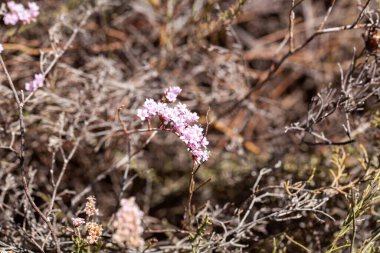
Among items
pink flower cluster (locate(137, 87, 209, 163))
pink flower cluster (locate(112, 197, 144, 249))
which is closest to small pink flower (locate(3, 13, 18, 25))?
pink flower cluster (locate(137, 87, 209, 163))

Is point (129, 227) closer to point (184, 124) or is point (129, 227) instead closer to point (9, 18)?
point (184, 124)


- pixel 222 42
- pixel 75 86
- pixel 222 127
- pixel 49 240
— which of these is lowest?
pixel 49 240

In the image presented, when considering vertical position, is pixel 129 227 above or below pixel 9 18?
below

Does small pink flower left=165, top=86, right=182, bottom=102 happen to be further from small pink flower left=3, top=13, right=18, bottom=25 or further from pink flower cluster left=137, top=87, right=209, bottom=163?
small pink flower left=3, top=13, right=18, bottom=25

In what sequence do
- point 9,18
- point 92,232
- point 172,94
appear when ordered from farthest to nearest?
point 9,18, point 172,94, point 92,232

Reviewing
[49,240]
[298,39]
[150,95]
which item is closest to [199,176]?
[150,95]

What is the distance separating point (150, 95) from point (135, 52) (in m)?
0.60

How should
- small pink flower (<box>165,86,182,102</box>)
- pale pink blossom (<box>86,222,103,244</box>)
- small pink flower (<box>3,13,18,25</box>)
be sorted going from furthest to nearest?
small pink flower (<box>3,13,18,25</box>), small pink flower (<box>165,86,182,102</box>), pale pink blossom (<box>86,222,103,244</box>)

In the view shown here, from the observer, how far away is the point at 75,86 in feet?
9.08

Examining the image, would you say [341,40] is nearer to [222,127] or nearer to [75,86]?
[222,127]

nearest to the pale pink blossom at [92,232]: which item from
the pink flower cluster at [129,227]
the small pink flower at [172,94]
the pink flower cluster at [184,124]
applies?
the pink flower cluster at [129,227]

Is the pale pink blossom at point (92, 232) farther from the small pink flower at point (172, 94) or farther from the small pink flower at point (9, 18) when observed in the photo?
the small pink flower at point (9, 18)

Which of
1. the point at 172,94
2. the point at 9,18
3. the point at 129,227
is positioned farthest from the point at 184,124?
the point at 9,18

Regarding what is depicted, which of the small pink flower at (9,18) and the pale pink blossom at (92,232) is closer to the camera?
the pale pink blossom at (92,232)
